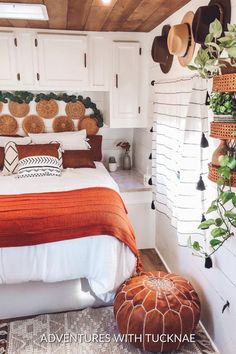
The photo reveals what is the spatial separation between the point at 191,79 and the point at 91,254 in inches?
52.4

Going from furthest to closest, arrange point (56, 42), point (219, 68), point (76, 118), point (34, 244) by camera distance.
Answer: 1. point (76, 118)
2. point (56, 42)
3. point (34, 244)
4. point (219, 68)

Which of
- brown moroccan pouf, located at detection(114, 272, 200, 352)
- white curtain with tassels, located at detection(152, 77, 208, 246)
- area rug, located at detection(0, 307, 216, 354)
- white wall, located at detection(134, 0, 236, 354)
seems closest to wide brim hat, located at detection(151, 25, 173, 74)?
white wall, located at detection(134, 0, 236, 354)

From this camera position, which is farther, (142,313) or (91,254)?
(91,254)

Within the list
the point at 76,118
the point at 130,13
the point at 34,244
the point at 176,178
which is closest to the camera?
the point at 34,244

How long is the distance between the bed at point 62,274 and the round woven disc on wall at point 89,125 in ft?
5.97

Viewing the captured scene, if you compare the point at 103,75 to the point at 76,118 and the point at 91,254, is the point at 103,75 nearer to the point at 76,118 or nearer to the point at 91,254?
the point at 76,118

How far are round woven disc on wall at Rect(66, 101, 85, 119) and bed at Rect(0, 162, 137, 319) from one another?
1.90 metres

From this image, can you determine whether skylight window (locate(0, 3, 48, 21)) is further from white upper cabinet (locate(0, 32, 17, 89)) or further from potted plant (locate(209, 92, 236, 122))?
potted plant (locate(209, 92, 236, 122))

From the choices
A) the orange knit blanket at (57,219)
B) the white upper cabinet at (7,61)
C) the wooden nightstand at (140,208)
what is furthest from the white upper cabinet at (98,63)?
the orange knit blanket at (57,219)

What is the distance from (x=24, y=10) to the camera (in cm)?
244

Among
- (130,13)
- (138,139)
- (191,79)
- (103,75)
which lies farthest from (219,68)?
(138,139)

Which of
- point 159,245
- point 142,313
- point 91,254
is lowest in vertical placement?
point 159,245

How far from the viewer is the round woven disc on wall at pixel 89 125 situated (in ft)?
11.8

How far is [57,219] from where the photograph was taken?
207 cm
